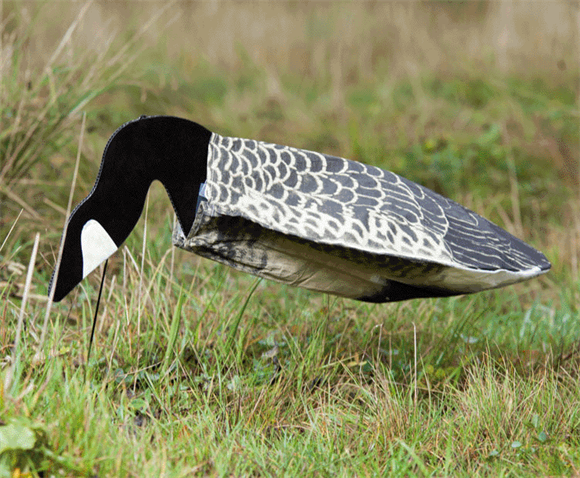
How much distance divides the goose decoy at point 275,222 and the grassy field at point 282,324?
0.21 m

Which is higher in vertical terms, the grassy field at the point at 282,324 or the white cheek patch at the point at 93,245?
the white cheek patch at the point at 93,245

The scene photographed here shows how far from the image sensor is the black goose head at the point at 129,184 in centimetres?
143

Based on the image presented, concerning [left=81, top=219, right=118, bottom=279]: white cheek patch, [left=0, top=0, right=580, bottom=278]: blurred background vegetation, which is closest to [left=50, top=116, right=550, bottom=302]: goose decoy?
[left=81, top=219, right=118, bottom=279]: white cheek patch

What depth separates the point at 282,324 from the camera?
219cm

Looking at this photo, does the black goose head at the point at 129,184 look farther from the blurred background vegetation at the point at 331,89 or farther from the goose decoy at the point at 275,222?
the blurred background vegetation at the point at 331,89

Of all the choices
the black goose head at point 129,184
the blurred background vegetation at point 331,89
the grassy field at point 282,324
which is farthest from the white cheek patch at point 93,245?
the blurred background vegetation at point 331,89

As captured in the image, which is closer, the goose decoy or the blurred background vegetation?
the goose decoy

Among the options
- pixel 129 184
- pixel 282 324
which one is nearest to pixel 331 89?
pixel 282 324

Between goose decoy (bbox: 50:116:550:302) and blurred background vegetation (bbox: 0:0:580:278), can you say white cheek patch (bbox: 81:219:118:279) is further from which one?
blurred background vegetation (bbox: 0:0:580:278)

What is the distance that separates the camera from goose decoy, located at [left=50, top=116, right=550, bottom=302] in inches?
56.2

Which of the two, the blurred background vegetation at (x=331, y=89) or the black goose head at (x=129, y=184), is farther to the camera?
the blurred background vegetation at (x=331, y=89)

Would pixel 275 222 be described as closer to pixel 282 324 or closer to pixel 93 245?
pixel 93 245

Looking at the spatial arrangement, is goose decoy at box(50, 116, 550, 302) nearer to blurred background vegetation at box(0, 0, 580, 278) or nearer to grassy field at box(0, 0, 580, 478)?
grassy field at box(0, 0, 580, 478)

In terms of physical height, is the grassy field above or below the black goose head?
below
